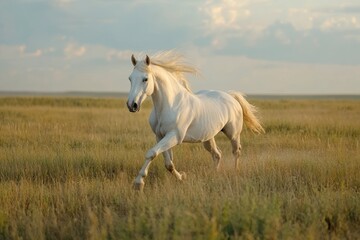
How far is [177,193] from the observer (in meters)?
6.36

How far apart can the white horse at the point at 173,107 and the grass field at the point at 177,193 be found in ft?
1.63

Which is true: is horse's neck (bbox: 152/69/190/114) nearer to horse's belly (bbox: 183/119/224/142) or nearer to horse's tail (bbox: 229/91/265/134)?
horse's belly (bbox: 183/119/224/142)

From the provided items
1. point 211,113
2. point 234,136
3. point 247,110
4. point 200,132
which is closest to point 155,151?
point 200,132

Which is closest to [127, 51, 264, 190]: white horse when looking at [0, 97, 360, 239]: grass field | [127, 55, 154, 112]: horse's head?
[127, 55, 154, 112]: horse's head

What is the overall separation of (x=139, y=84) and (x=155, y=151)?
1017 mm

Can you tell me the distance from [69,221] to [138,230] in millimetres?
1122

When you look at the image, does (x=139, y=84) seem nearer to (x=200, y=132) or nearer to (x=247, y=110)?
(x=200, y=132)

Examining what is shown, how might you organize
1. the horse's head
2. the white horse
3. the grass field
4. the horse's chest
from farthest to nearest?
the horse's chest < the white horse < the horse's head < the grass field

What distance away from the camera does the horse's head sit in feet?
21.8

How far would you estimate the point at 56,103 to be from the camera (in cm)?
3391

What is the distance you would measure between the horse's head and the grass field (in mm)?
1221

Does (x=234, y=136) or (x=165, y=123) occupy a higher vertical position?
(x=165, y=123)

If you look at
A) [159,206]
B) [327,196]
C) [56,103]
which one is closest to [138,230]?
[159,206]

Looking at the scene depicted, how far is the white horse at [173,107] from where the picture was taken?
23.2 feet
